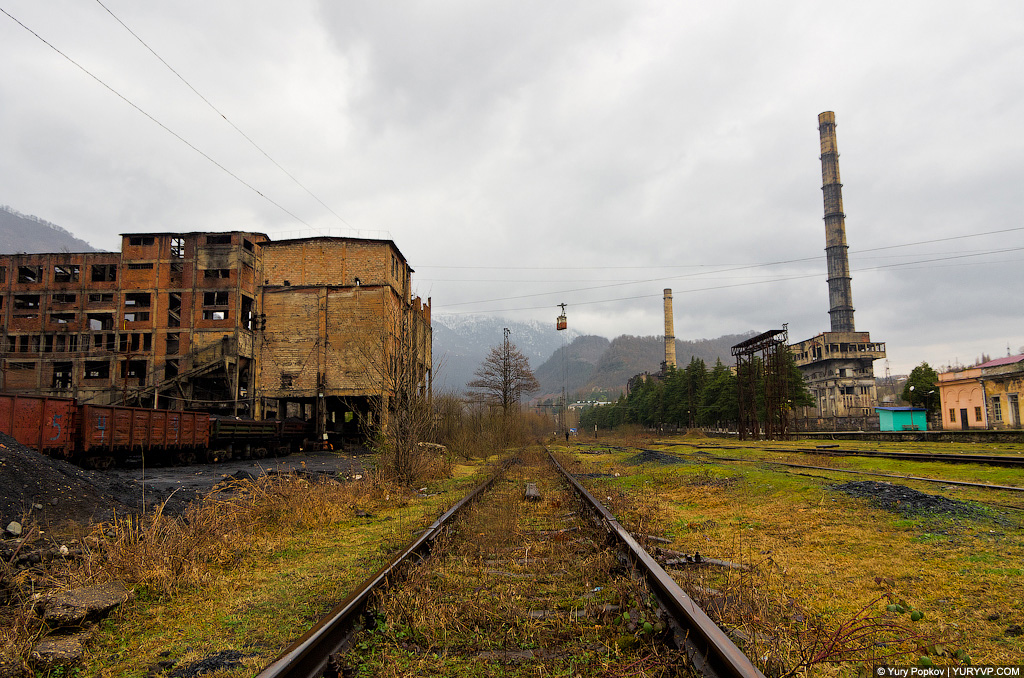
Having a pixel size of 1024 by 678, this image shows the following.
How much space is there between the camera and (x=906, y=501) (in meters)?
7.90

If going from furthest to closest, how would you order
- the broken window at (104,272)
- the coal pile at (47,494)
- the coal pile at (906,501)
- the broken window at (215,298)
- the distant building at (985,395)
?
the broken window at (104,272), the broken window at (215,298), the distant building at (985,395), the coal pile at (47,494), the coal pile at (906,501)

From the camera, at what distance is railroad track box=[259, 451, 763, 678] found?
3.09 metres

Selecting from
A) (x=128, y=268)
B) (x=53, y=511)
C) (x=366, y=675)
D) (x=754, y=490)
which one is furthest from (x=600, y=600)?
(x=128, y=268)

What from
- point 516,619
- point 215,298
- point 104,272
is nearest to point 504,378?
point 215,298

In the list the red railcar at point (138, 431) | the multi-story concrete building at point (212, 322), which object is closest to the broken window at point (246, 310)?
the multi-story concrete building at point (212, 322)

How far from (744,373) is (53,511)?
49.4m

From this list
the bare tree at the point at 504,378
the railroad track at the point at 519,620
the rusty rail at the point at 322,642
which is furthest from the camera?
the bare tree at the point at 504,378

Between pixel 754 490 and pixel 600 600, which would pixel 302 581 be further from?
pixel 754 490

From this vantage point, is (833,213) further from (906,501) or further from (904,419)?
(906,501)

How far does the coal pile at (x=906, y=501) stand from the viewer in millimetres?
7234

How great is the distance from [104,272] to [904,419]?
6486 centimetres

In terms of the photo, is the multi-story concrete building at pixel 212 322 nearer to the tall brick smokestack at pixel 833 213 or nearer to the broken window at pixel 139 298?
the broken window at pixel 139 298

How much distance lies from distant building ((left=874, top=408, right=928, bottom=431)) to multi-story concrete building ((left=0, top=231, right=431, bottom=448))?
3685 centimetres

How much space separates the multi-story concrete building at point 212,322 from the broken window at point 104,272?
0.10m
